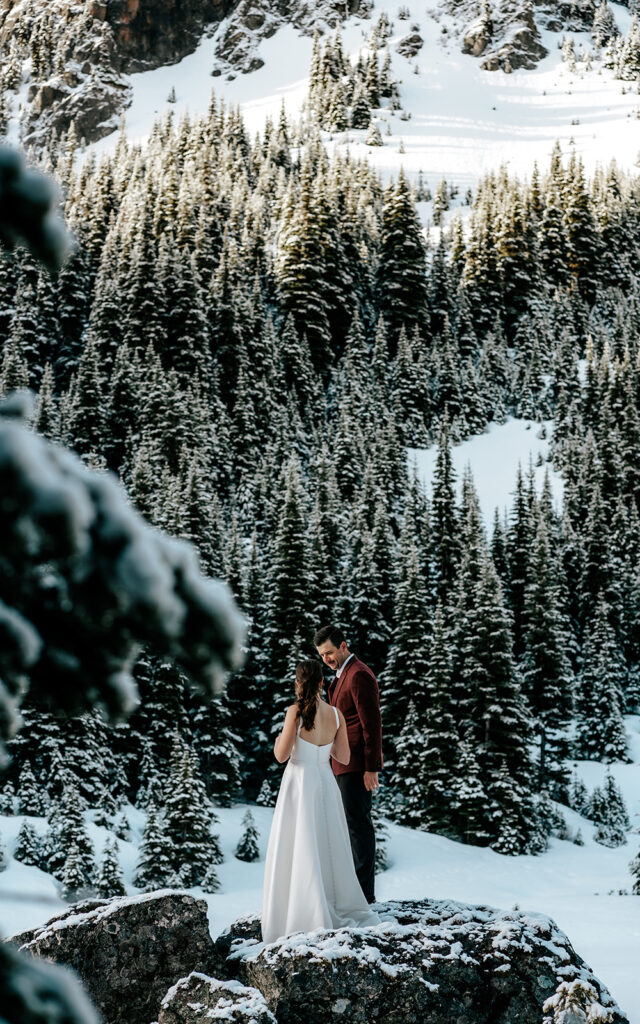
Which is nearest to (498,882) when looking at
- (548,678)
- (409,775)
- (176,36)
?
(409,775)

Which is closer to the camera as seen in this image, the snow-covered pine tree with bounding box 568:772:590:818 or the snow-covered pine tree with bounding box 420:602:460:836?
the snow-covered pine tree with bounding box 420:602:460:836

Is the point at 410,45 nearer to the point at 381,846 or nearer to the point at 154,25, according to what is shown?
the point at 154,25

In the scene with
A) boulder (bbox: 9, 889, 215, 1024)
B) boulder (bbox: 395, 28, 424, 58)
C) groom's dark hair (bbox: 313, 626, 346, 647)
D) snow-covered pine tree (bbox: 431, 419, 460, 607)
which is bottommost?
snow-covered pine tree (bbox: 431, 419, 460, 607)

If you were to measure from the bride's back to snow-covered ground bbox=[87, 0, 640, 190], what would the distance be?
10528cm

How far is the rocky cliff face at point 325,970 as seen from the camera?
5.50 m

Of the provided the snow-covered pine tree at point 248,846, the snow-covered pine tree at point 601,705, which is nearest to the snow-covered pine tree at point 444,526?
the snow-covered pine tree at point 601,705

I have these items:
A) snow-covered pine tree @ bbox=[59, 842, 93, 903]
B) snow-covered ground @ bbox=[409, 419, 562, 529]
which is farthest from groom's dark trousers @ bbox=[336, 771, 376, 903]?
snow-covered ground @ bbox=[409, 419, 562, 529]

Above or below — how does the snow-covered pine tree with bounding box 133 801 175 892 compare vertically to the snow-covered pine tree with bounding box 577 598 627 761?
above

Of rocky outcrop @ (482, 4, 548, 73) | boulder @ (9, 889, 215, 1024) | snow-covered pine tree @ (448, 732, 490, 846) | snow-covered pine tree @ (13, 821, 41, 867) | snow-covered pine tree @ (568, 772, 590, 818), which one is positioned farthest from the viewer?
rocky outcrop @ (482, 4, 548, 73)

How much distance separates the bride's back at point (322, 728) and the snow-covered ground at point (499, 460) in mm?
44628

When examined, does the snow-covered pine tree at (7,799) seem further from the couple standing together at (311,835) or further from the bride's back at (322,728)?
the bride's back at (322,728)

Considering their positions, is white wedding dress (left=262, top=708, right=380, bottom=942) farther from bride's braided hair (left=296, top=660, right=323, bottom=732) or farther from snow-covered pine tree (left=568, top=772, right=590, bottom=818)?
snow-covered pine tree (left=568, top=772, right=590, bottom=818)

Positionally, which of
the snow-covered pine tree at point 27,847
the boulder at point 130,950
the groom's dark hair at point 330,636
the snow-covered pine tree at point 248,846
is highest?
the groom's dark hair at point 330,636

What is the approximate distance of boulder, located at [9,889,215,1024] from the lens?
6000 mm
